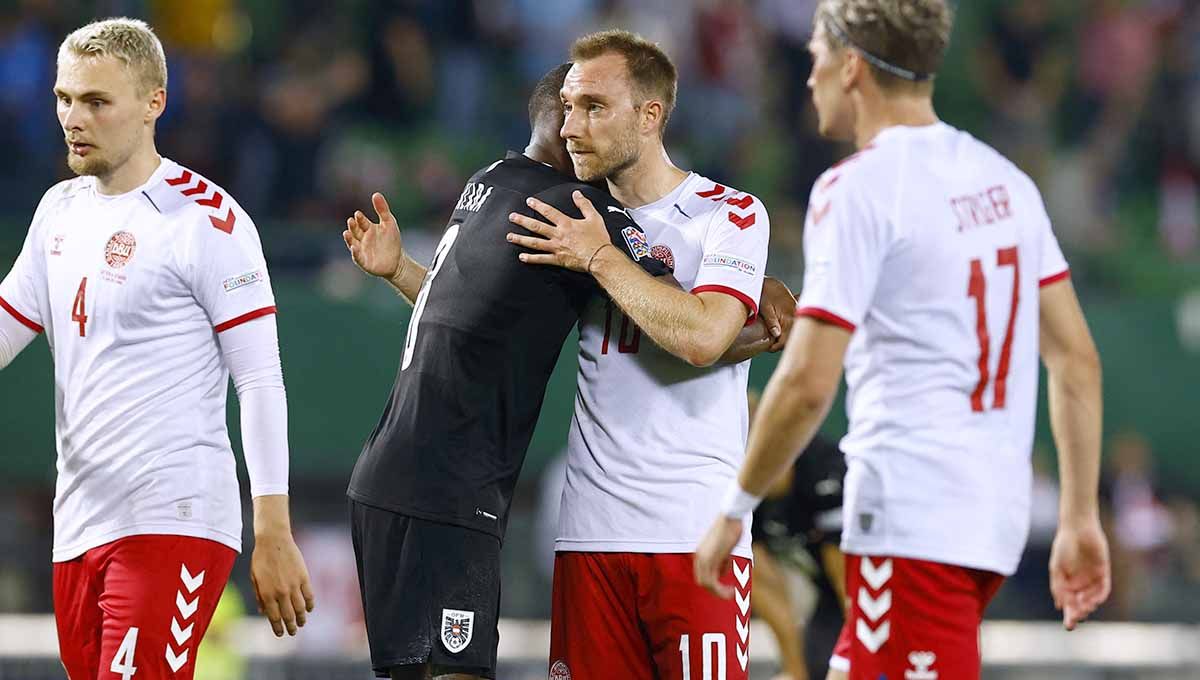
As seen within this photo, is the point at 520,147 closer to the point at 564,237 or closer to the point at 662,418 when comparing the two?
the point at 662,418

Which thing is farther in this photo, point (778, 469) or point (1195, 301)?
point (1195, 301)

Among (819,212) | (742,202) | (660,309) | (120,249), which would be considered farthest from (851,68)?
(120,249)

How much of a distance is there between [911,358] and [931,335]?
0.08 meters

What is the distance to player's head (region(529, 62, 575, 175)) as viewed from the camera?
5715 mm

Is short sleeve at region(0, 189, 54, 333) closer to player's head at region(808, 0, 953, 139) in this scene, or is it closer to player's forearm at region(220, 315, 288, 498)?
player's forearm at region(220, 315, 288, 498)

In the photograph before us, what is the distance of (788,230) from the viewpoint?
14273 mm

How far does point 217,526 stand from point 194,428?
310 millimetres

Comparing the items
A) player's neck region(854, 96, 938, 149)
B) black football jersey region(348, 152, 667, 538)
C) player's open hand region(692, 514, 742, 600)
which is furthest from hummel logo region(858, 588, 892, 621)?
black football jersey region(348, 152, 667, 538)

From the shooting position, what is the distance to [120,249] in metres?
5.34

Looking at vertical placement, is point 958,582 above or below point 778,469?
below

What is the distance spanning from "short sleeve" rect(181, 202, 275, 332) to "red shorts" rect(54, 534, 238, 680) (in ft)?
2.30

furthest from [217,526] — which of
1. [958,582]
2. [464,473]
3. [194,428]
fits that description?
[958,582]

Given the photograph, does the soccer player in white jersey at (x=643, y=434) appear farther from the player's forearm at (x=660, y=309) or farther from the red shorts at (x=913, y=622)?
the red shorts at (x=913, y=622)

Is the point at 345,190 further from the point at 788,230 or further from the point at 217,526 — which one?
the point at 217,526
